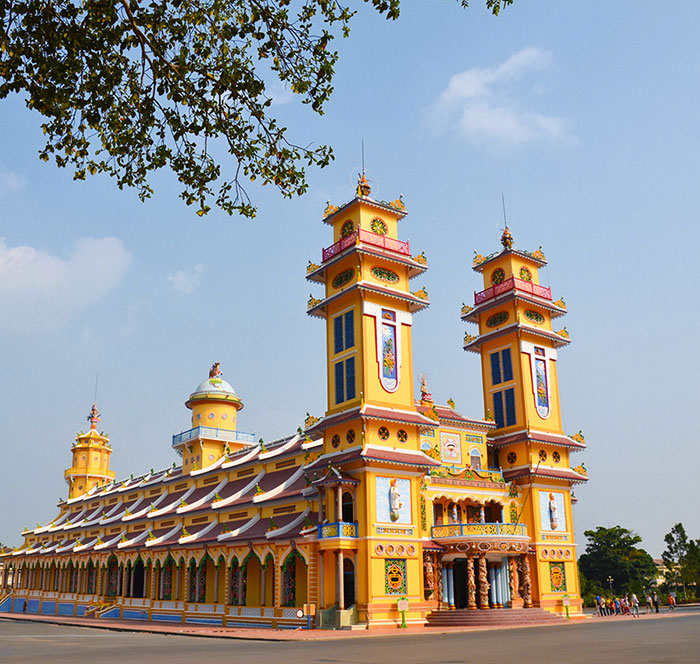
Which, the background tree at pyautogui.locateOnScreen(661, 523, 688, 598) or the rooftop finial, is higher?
the rooftop finial

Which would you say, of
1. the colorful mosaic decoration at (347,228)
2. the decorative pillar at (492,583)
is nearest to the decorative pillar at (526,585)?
the decorative pillar at (492,583)

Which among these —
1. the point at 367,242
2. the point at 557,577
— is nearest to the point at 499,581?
the point at 557,577

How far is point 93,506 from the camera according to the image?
66312 mm

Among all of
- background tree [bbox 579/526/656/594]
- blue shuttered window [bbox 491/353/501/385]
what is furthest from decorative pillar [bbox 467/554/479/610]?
background tree [bbox 579/526/656/594]

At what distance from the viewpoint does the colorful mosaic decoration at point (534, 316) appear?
140ft

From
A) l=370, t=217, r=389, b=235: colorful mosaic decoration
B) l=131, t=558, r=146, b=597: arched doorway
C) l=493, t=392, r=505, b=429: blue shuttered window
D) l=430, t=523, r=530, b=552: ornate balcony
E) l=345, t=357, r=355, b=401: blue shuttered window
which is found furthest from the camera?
l=131, t=558, r=146, b=597: arched doorway

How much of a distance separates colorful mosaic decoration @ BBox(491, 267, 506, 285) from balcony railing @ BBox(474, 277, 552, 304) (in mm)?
417

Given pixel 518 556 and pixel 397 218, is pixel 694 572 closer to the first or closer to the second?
pixel 518 556

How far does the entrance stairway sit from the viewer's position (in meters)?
30.4

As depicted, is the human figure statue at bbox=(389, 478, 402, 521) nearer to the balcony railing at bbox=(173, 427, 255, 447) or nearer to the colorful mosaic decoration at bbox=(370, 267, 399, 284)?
the colorful mosaic decoration at bbox=(370, 267, 399, 284)

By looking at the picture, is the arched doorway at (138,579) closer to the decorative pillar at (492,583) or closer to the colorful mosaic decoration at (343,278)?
the decorative pillar at (492,583)

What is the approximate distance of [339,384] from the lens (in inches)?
1368

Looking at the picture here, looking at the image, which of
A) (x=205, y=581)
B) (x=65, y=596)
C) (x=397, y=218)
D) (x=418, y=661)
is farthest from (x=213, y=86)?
(x=65, y=596)

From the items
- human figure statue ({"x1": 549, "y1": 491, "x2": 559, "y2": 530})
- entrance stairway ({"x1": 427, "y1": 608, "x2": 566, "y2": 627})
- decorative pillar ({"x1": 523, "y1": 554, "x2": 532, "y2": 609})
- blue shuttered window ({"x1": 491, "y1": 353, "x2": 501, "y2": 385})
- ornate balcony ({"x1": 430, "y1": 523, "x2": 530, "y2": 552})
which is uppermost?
blue shuttered window ({"x1": 491, "y1": 353, "x2": 501, "y2": 385})
